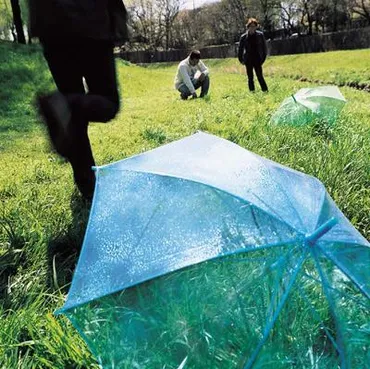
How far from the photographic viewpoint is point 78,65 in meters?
2.68

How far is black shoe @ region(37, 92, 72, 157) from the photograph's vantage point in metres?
2.42

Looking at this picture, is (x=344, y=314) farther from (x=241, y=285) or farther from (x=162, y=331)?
(x=162, y=331)

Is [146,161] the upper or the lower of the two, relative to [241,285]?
upper

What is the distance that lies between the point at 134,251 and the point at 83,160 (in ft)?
4.50

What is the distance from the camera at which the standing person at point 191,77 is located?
383 inches

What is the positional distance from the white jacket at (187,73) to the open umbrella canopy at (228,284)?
8267mm

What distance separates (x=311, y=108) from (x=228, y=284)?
4043 millimetres

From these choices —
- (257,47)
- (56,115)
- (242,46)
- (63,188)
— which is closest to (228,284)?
(56,115)

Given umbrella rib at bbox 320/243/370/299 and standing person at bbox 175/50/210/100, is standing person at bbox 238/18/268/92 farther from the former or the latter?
umbrella rib at bbox 320/243/370/299

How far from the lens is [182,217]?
152cm

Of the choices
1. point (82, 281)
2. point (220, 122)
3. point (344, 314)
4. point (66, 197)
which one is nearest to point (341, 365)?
point (344, 314)

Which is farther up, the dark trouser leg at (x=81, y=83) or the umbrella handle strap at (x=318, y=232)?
the dark trouser leg at (x=81, y=83)

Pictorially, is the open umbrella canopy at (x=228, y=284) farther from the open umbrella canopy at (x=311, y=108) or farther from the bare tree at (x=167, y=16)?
the bare tree at (x=167, y=16)

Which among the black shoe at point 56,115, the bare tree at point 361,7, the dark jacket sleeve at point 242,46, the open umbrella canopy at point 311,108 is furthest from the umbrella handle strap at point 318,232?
the bare tree at point 361,7
